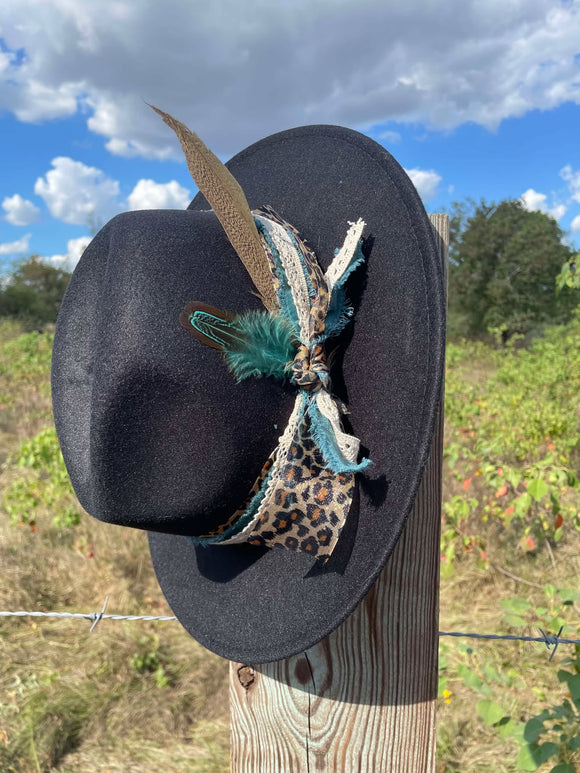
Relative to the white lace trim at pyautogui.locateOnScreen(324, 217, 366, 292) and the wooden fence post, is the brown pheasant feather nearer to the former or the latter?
the white lace trim at pyautogui.locateOnScreen(324, 217, 366, 292)

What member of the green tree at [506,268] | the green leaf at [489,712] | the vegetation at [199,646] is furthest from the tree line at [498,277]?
the green leaf at [489,712]

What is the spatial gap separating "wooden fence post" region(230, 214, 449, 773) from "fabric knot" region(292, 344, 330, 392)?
296 mm

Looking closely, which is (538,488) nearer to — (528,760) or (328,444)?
(528,760)

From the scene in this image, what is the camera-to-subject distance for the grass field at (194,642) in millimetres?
2408

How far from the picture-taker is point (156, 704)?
2.82m

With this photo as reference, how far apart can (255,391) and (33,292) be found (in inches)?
1108

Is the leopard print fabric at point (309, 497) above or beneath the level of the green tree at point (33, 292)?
beneath

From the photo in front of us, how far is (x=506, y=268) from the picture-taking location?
948 inches

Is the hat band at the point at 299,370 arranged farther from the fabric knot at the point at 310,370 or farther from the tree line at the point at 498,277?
the tree line at the point at 498,277

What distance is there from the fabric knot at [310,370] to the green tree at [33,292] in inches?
903

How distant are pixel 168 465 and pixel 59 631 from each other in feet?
9.77

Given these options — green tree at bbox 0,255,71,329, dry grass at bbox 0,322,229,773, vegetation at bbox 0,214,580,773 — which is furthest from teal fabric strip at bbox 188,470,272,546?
green tree at bbox 0,255,71,329

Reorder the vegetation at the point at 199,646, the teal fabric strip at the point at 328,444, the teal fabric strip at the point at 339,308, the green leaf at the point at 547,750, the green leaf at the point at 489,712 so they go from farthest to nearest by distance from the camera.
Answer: the vegetation at the point at 199,646, the green leaf at the point at 489,712, the green leaf at the point at 547,750, the teal fabric strip at the point at 339,308, the teal fabric strip at the point at 328,444

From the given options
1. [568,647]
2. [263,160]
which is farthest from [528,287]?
[263,160]
